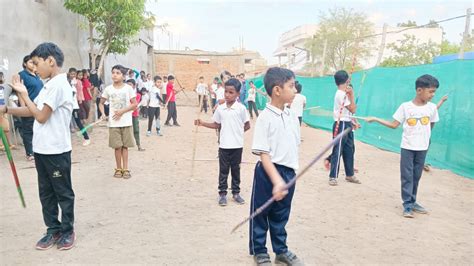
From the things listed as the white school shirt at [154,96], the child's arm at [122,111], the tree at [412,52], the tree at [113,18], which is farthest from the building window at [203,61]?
the child's arm at [122,111]

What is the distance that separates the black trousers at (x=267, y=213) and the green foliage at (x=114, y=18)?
897cm

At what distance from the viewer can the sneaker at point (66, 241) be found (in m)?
3.55

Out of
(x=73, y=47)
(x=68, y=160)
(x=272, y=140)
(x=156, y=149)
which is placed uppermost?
(x=73, y=47)

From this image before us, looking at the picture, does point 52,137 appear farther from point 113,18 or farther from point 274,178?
point 113,18

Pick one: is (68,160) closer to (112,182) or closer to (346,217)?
(112,182)

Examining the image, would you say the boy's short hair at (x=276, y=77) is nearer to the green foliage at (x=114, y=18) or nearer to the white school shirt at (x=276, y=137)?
the white school shirt at (x=276, y=137)

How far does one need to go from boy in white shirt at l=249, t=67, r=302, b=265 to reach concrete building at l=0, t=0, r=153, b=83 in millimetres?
7406

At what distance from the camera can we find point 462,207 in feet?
17.2

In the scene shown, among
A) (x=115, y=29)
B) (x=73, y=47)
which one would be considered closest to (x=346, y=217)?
(x=115, y=29)

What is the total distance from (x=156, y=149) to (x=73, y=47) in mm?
5650

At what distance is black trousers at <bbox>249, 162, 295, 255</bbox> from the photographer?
126 inches

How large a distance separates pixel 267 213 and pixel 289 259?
0.43 m

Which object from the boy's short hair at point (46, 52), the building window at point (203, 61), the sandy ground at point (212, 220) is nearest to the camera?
the boy's short hair at point (46, 52)

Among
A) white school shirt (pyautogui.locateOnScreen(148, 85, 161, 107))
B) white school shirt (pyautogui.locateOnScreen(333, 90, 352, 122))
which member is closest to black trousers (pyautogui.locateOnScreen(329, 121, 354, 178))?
white school shirt (pyautogui.locateOnScreen(333, 90, 352, 122))
